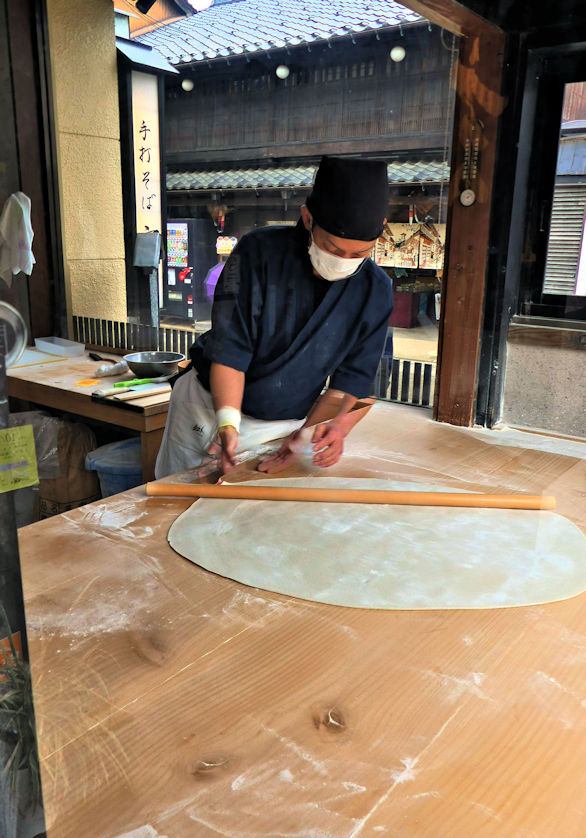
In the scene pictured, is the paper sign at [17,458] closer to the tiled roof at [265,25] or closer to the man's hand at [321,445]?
the tiled roof at [265,25]

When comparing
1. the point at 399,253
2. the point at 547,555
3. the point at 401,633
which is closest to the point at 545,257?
the point at 399,253

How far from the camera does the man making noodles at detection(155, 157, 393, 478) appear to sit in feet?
3.68

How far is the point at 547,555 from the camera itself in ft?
3.26

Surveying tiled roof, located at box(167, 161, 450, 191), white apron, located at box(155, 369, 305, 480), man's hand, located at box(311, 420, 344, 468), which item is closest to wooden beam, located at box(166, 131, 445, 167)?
tiled roof, located at box(167, 161, 450, 191)

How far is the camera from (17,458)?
0.32 meters

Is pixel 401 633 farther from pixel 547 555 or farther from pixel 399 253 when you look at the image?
pixel 399 253

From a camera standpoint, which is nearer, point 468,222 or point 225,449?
point 225,449

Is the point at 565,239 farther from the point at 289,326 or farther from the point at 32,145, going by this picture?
the point at 32,145

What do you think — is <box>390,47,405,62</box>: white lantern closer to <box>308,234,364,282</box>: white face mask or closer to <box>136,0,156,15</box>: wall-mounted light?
<box>308,234,364,282</box>: white face mask

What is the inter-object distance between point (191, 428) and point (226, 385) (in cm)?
19

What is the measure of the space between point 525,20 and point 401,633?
3.97ft

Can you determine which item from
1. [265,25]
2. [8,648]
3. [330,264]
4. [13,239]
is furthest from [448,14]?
[8,648]

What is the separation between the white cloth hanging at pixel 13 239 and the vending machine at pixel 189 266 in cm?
67

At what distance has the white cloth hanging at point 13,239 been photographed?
1.00 ft
